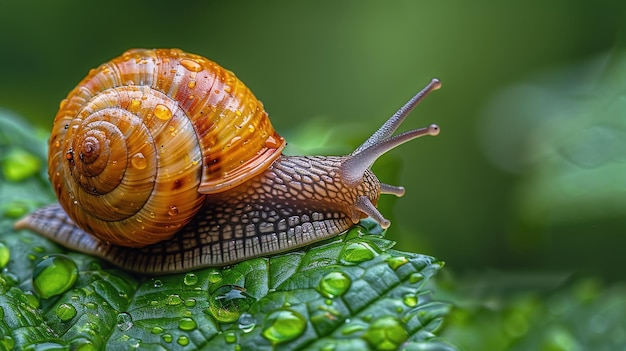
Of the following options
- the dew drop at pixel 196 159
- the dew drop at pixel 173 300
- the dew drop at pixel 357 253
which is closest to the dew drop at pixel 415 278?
the dew drop at pixel 357 253

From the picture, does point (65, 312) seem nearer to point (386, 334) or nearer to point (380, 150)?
point (386, 334)

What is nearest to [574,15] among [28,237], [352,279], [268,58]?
[268,58]

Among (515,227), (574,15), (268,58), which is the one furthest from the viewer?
(268,58)

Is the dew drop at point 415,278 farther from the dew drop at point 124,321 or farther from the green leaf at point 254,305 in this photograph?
the dew drop at point 124,321

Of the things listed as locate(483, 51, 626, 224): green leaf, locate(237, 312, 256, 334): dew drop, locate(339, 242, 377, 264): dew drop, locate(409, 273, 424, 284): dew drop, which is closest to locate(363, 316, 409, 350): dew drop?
locate(409, 273, 424, 284): dew drop

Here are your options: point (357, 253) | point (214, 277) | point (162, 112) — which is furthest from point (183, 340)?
point (162, 112)

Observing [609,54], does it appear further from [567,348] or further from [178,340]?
[178,340]

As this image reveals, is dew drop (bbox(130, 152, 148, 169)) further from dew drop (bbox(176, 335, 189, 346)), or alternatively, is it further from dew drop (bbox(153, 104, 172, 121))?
dew drop (bbox(176, 335, 189, 346))
